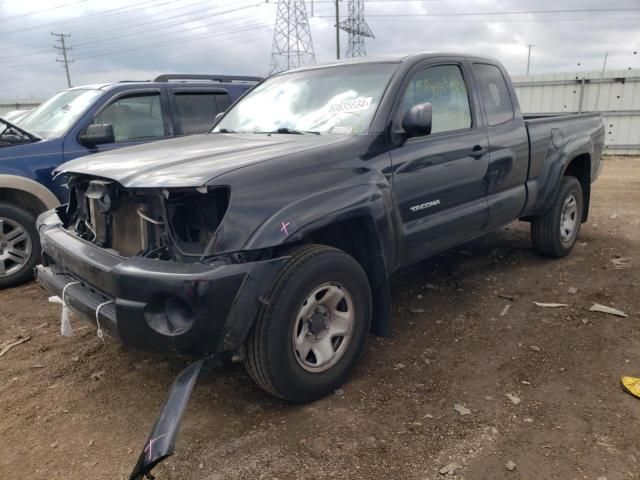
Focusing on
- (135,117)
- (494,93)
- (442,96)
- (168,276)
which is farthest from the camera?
(135,117)

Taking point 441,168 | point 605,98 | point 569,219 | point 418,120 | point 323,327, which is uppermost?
point 418,120

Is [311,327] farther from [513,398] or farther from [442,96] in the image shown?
[442,96]

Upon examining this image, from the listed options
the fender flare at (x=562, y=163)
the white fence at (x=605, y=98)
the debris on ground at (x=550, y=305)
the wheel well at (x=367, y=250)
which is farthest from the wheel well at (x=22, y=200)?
Result: the white fence at (x=605, y=98)

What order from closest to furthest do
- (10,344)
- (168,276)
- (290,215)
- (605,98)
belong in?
(168,276) < (290,215) < (10,344) < (605,98)

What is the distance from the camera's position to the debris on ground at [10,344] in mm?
3664

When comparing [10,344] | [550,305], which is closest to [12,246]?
[10,344]

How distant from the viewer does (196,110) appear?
→ 6.10 meters

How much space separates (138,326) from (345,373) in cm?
121

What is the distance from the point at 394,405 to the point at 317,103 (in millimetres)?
2060

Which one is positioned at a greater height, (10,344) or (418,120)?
(418,120)

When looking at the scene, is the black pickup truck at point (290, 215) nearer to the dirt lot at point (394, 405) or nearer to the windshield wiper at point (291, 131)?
the windshield wiper at point (291, 131)

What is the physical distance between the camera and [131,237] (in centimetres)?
281

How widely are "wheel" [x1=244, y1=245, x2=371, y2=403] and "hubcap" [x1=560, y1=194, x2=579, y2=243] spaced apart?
3189mm

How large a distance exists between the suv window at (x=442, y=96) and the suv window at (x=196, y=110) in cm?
289
